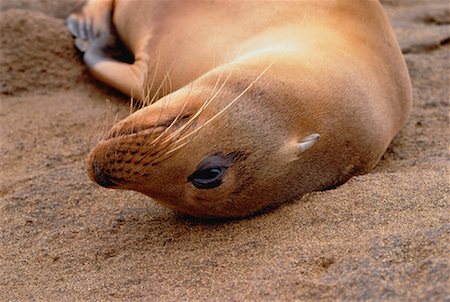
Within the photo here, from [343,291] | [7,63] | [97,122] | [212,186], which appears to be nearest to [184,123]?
[212,186]

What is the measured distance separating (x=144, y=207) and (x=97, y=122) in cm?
108

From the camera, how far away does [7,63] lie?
4.27 m

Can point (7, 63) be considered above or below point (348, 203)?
below

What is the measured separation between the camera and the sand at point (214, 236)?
202 centimetres

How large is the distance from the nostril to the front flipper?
1.40 m

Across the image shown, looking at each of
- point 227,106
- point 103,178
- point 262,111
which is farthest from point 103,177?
point 262,111

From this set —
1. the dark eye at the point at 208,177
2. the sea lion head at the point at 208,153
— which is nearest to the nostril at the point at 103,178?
the sea lion head at the point at 208,153

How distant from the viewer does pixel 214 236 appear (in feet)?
8.18

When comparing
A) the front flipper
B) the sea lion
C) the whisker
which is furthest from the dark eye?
the front flipper

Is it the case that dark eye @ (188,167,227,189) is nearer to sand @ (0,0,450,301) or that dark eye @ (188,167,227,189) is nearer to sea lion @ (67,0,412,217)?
sea lion @ (67,0,412,217)

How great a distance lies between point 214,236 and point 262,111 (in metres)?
0.46

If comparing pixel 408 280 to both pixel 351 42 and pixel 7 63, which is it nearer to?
pixel 351 42

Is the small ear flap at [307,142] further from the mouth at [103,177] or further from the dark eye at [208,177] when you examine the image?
the mouth at [103,177]

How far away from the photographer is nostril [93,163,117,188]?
2369mm
